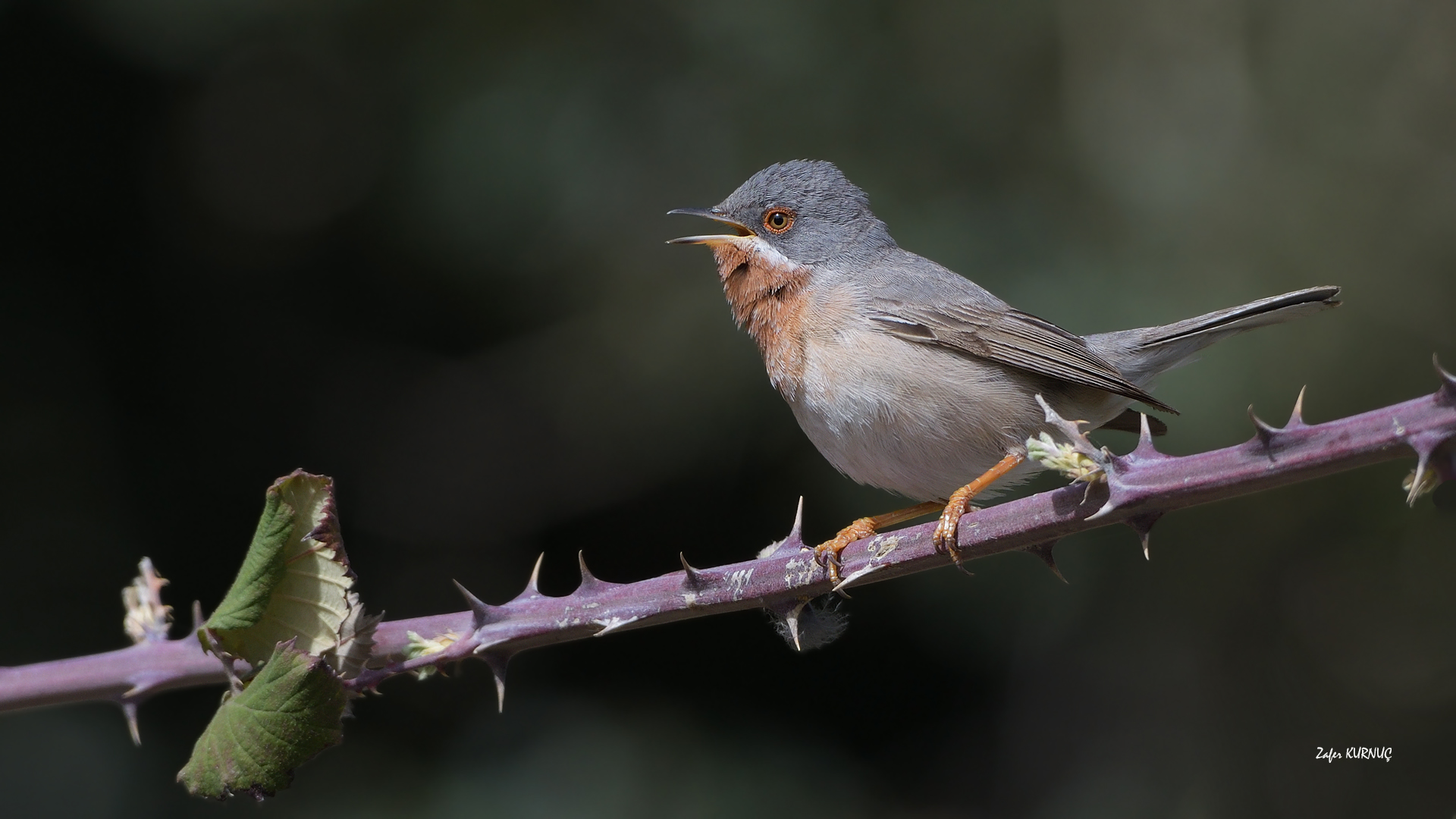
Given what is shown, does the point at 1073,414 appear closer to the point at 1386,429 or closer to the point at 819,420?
the point at 819,420

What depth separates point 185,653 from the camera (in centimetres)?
211

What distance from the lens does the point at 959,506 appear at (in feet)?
9.08

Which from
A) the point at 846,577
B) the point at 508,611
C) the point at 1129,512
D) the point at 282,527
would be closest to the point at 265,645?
the point at 282,527

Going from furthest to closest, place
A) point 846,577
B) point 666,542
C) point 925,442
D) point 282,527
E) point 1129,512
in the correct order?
point 666,542 < point 925,442 < point 846,577 < point 282,527 < point 1129,512

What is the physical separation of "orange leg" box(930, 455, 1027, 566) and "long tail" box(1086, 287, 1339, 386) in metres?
0.90

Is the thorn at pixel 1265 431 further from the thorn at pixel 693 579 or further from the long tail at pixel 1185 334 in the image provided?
the long tail at pixel 1185 334

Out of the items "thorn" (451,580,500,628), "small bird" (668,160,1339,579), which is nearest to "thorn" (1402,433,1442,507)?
"small bird" (668,160,1339,579)

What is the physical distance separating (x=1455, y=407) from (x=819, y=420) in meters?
2.08

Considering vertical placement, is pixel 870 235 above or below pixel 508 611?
above

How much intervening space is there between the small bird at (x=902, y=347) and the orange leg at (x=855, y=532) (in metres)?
0.01

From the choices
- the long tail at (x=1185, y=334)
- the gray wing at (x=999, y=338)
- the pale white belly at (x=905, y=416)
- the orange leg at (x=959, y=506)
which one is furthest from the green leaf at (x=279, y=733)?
the long tail at (x=1185, y=334)

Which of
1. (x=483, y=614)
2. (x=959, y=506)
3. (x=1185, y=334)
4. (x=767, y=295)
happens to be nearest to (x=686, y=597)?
(x=483, y=614)

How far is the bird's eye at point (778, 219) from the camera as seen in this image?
3.90 meters

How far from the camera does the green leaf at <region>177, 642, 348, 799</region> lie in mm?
1695
